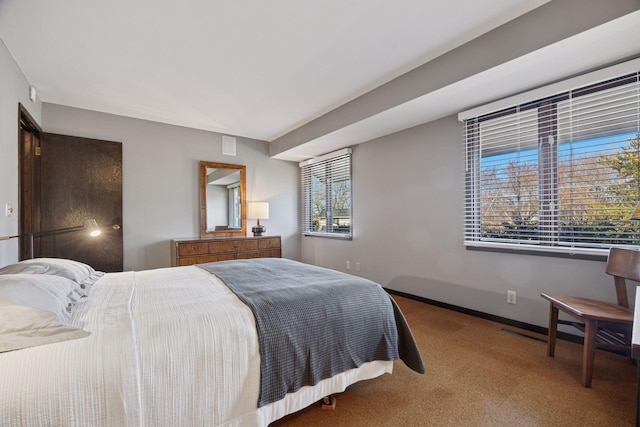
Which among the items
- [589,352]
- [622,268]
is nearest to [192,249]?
[589,352]

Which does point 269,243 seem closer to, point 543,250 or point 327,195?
point 327,195

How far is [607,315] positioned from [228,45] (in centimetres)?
332

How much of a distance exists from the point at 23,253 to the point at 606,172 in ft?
17.5

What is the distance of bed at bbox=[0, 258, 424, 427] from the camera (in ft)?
3.22

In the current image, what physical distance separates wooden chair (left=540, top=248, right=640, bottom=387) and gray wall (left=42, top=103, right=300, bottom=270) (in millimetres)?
4369

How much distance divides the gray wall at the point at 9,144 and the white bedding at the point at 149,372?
1389 mm

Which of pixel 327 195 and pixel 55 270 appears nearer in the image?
pixel 55 270

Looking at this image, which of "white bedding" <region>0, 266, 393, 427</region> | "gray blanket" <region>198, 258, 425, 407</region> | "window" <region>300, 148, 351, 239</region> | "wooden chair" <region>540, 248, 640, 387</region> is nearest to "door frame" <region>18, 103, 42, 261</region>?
"white bedding" <region>0, 266, 393, 427</region>

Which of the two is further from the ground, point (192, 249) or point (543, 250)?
point (543, 250)

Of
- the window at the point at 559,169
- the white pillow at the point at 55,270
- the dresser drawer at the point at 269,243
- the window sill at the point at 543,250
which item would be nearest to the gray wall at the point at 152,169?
the dresser drawer at the point at 269,243

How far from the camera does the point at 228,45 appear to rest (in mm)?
2273

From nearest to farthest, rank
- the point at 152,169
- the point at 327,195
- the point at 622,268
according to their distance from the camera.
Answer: the point at 622,268
the point at 152,169
the point at 327,195

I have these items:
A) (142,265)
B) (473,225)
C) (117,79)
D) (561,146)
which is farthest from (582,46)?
(142,265)

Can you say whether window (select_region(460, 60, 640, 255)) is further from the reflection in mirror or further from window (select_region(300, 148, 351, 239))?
the reflection in mirror
